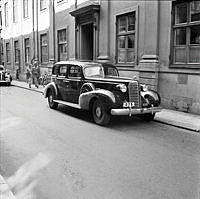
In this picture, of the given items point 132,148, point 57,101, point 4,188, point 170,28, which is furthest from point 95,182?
point 170,28

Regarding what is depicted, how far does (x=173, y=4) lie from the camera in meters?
10.5

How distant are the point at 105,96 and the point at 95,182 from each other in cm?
400

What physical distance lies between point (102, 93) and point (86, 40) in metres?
9.88

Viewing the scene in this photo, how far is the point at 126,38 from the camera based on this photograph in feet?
43.2

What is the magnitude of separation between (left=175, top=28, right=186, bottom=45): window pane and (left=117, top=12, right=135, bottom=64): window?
2.48 m

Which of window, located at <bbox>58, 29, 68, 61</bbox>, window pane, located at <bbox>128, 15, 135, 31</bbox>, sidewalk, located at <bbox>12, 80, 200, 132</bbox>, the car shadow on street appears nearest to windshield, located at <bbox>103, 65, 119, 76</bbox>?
the car shadow on street

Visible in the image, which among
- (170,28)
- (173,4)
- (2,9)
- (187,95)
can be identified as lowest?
(187,95)

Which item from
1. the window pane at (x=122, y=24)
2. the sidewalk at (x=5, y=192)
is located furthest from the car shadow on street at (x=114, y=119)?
the window pane at (x=122, y=24)

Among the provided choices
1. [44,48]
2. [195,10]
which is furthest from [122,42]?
[44,48]

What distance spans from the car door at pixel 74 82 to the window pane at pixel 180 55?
12.1ft

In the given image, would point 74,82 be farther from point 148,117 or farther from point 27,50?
point 27,50

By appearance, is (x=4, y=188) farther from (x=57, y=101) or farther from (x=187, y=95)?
(x=187, y=95)

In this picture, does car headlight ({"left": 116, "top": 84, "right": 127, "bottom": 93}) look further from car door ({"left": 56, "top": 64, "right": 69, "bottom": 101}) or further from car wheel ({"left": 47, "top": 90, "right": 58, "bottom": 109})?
car wheel ({"left": 47, "top": 90, "right": 58, "bottom": 109})

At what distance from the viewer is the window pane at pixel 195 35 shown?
994cm
